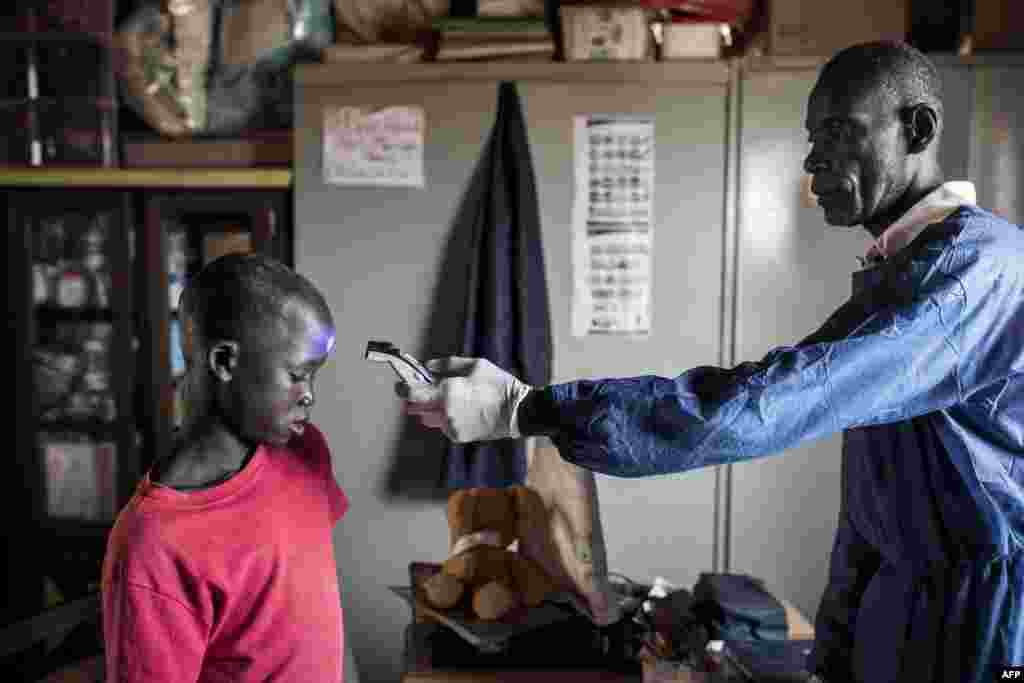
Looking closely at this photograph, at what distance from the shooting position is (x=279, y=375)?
120 centimetres

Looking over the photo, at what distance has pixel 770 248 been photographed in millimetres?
2742

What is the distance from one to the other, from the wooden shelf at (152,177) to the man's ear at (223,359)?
1.71 metres

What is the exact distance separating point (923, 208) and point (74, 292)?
8.61 feet

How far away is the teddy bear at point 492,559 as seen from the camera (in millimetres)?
1702

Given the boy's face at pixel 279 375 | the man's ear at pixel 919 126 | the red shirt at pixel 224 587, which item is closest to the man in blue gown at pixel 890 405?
the man's ear at pixel 919 126

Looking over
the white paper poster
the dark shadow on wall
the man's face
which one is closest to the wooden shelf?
the white paper poster

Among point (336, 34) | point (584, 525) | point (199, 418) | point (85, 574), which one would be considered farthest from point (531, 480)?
point (85, 574)

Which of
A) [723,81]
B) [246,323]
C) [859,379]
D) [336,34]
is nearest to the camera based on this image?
[859,379]

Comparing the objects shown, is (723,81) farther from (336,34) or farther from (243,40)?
(243,40)

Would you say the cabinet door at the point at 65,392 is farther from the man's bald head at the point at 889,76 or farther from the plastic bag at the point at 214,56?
the man's bald head at the point at 889,76

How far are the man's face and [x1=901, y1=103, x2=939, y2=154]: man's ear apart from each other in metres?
0.01

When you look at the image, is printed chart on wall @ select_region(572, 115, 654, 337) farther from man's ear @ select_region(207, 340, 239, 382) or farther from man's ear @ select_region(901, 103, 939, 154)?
A: man's ear @ select_region(207, 340, 239, 382)

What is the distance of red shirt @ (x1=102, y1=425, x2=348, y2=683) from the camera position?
1.09 m

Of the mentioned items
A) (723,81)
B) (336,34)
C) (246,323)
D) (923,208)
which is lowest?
(246,323)
